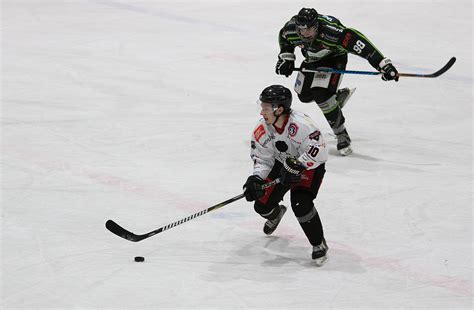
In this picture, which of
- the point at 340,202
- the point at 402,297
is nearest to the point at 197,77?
the point at 340,202

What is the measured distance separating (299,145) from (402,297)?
2.93 feet

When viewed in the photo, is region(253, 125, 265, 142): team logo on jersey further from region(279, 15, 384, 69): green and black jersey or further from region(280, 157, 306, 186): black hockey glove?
region(279, 15, 384, 69): green and black jersey

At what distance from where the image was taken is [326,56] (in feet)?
20.2

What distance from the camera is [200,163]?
596 cm

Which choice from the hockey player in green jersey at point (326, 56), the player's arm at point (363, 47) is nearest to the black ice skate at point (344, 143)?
the hockey player in green jersey at point (326, 56)

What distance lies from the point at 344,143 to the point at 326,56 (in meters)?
0.64

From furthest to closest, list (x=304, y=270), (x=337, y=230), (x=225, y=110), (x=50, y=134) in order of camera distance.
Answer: (x=225, y=110)
(x=50, y=134)
(x=337, y=230)
(x=304, y=270)

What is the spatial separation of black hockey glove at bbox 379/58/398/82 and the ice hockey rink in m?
0.65

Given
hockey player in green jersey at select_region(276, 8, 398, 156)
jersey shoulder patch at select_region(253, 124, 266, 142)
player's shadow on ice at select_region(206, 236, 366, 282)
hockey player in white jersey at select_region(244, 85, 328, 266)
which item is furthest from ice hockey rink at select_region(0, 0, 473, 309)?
jersey shoulder patch at select_region(253, 124, 266, 142)

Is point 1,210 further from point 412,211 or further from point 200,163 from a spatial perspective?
point 412,211

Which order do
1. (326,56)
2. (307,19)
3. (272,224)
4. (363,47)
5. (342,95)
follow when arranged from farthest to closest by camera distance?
(342,95), (326,56), (363,47), (307,19), (272,224)

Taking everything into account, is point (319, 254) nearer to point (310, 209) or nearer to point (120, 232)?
point (310, 209)

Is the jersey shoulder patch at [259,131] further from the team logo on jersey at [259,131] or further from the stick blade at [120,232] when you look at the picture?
the stick blade at [120,232]

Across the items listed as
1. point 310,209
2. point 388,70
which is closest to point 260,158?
point 310,209
